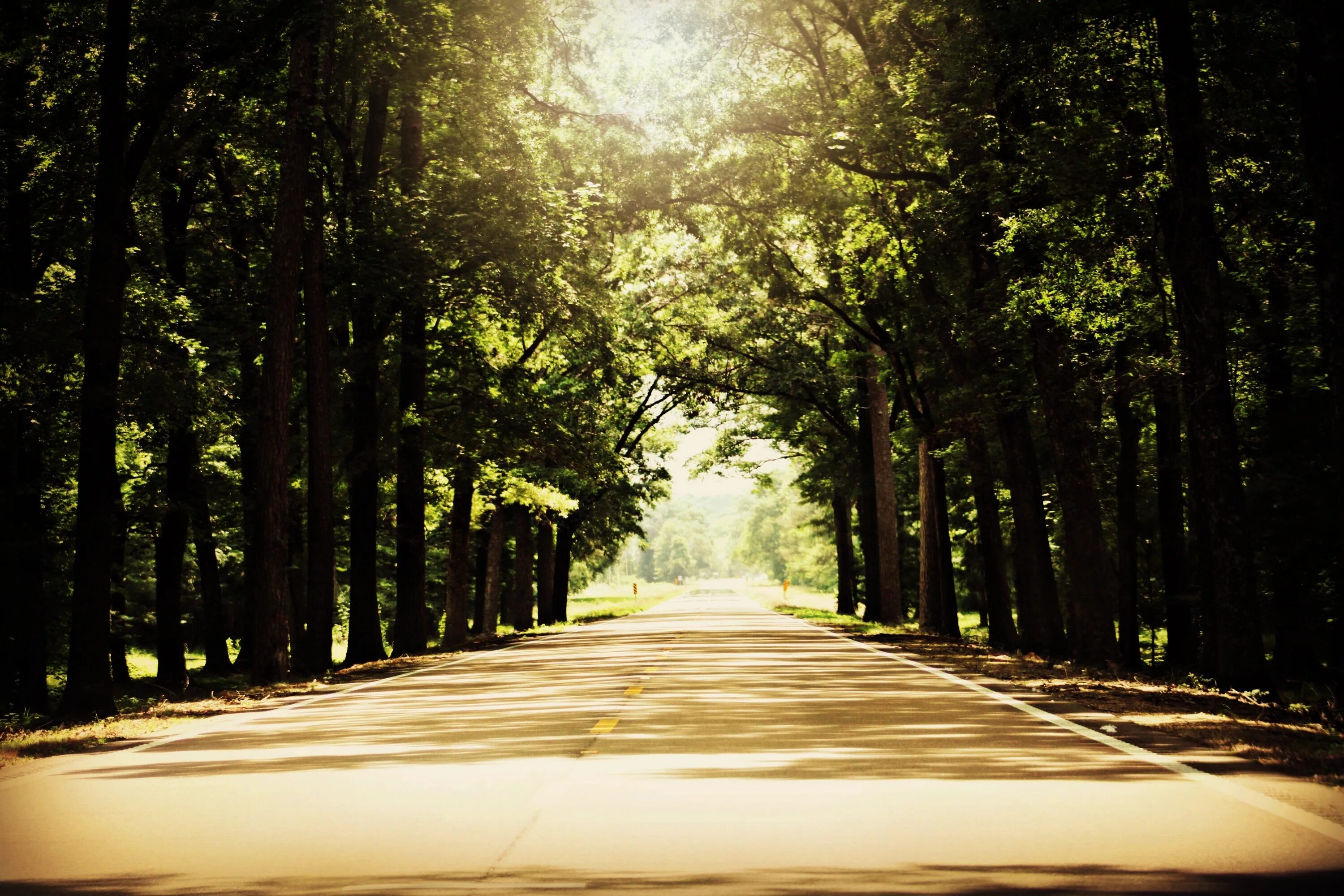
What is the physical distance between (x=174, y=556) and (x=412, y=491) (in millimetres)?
5808

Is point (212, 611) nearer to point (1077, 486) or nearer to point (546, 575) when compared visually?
point (546, 575)

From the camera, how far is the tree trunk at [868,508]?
40.2 metres

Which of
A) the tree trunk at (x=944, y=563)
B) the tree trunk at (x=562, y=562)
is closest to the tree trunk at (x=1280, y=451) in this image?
the tree trunk at (x=944, y=563)

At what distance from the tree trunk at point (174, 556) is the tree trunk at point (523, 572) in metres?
13.1

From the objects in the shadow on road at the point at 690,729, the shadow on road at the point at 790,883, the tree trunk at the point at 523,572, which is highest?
the tree trunk at the point at 523,572

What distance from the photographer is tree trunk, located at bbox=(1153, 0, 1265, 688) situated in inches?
573

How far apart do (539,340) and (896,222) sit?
11.3 metres

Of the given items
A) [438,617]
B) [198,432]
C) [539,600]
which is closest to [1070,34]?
[198,432]

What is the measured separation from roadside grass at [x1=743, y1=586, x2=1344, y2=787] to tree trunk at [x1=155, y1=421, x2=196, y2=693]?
1488cm

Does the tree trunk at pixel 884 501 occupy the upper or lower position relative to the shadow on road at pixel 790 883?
upper

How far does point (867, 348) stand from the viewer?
117 feet

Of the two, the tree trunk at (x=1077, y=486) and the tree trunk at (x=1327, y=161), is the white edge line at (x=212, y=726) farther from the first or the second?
the tree trunk at (x=1327, y=161)

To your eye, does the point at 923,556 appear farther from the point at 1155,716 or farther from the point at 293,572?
the point at 1155,716

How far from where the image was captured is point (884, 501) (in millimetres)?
36531
